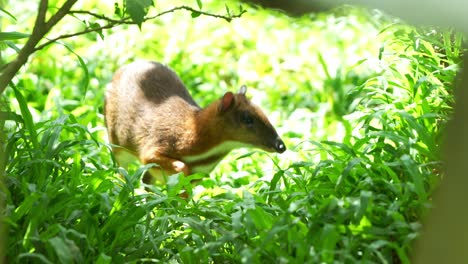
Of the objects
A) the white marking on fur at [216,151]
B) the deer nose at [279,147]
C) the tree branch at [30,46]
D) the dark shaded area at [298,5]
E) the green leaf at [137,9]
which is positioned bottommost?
the white marking on fur at [216,151]

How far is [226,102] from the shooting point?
237 inches

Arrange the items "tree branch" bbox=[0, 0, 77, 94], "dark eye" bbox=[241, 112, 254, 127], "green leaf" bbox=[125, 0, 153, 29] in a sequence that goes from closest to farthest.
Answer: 1. "green leaf" bbox=[125, 0, 153, 29]
2. "tree branch" bbox=[0, 0, 77, 94]
3. "dark eye" bbox=[241, 112, 254, 127]

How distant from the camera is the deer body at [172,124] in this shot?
5988mm

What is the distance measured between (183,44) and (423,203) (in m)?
5.06

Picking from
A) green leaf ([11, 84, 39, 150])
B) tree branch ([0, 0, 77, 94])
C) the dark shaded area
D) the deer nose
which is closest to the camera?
the dark shaded area

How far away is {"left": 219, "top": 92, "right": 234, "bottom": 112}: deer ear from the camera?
6000mm

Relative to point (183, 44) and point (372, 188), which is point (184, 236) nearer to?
point (372, 188)

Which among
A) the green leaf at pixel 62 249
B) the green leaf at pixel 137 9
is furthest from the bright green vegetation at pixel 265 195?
the green leaf at pixel 137 9

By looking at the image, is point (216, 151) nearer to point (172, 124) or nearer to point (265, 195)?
point (172, 124)

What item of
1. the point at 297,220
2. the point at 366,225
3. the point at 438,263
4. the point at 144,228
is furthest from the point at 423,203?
the point at 438,263

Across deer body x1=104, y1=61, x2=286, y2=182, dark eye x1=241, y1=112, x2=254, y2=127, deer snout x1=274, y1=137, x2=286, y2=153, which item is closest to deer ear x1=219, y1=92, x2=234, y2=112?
deer body x1=104, y1=61, x2=286, y2=182

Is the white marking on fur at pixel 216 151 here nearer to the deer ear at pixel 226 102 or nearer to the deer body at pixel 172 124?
the deer body at pixel 172 124

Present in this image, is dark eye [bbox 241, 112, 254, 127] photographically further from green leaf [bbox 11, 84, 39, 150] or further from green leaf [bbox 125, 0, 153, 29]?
green leaf [bbox 125, 0, 153, 29]

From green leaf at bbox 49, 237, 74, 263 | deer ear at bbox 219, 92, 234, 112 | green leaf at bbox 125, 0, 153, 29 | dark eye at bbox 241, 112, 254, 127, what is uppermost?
green leaf at bbox 125, 0, 153, 29
